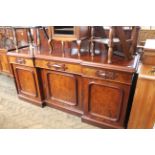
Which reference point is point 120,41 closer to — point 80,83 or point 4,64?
point 80,83

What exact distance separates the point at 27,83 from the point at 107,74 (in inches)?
49.7

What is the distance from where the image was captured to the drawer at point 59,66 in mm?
1535

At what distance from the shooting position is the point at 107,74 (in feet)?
4.34

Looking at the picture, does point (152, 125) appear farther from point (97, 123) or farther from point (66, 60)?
point (66, 60)

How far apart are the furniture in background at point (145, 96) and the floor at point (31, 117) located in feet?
1.88

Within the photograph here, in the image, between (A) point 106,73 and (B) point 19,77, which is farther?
(B) point 19,77

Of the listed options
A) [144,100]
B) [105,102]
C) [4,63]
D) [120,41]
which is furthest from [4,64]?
[144,100]

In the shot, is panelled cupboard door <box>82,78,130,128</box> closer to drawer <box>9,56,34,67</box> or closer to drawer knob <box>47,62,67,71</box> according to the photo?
drawer knob <box>47,62,67,71</box>

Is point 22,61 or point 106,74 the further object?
point 22,61

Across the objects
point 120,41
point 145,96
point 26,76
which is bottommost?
point 26,76

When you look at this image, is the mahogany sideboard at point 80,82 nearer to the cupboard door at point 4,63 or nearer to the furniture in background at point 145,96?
the furniture in background at point 145,96

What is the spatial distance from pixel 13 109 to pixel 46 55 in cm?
103
